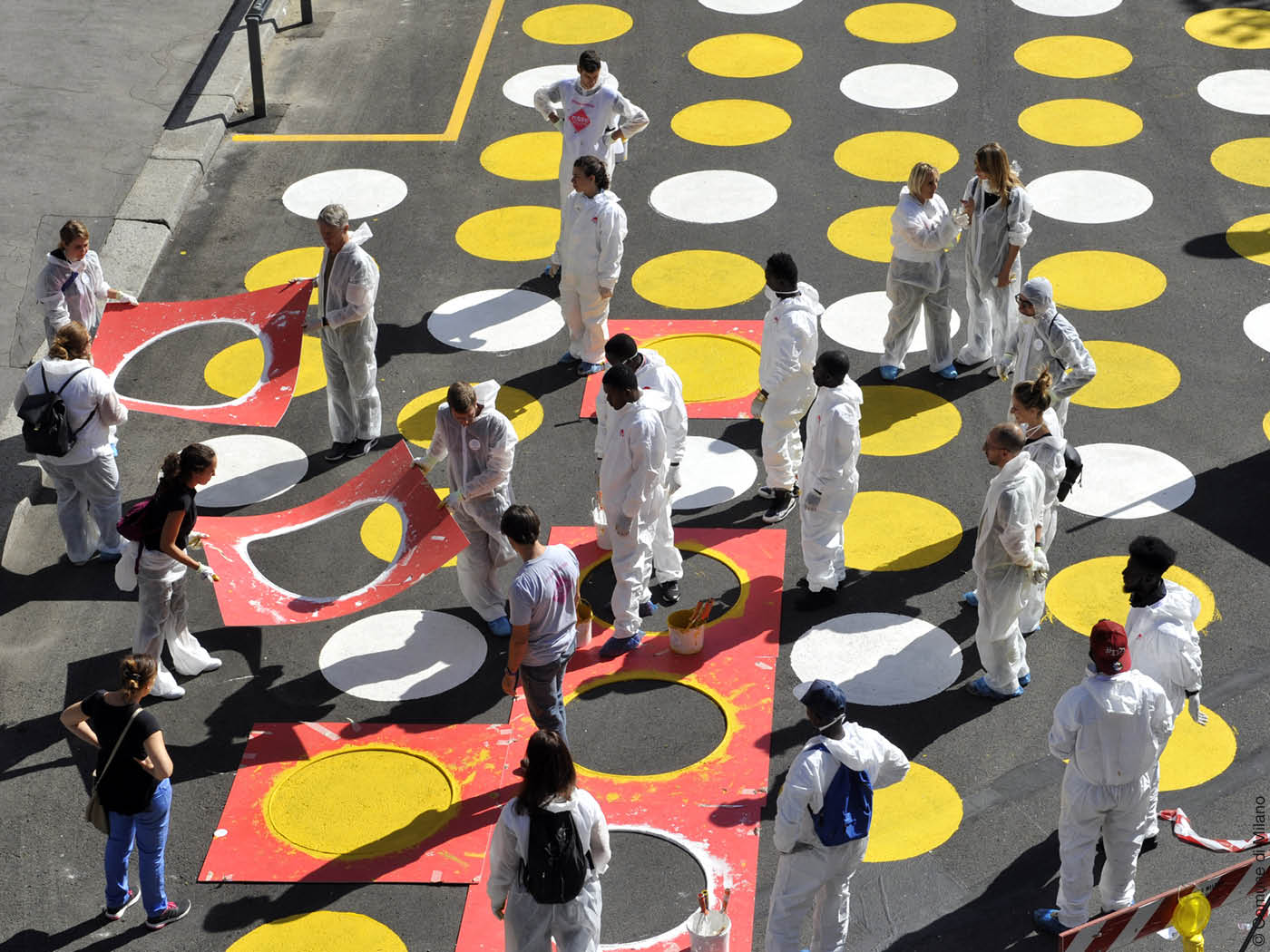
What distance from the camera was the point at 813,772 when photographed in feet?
23.2

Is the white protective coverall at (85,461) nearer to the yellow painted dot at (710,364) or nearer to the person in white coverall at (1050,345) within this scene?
the yellow painted dot at (710,364)

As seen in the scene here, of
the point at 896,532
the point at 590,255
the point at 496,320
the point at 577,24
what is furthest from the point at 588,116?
the point at 577,24

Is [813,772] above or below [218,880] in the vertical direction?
above

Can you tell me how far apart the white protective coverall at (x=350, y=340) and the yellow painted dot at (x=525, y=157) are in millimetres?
4094

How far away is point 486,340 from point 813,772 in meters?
6.94

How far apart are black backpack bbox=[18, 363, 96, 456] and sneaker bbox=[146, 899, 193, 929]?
11.3 ft

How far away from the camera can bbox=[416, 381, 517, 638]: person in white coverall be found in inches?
378

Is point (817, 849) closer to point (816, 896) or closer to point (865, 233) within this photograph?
point (816, 896)

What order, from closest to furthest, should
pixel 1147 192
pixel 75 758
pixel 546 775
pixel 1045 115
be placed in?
pixel 546 775 → pixel 75 758 → pixel 1147 192 → pixel 1045 115

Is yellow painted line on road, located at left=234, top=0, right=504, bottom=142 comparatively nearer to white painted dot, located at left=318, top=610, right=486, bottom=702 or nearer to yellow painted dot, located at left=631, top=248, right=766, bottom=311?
yellow painted dot, located at left=631, top=248, right=766, bottom=311

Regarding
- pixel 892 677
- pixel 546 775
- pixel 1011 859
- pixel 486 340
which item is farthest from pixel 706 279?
pixel 546 775

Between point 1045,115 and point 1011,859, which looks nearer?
point 1011,859

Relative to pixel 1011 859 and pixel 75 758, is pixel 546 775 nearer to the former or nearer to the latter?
pixel 1011 859

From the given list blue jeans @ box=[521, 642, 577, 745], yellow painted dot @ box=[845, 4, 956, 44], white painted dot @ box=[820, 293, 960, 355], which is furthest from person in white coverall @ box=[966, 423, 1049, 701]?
yellow painted dot @ box=[845, 4, 956, 44]
